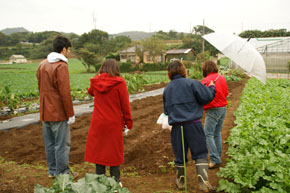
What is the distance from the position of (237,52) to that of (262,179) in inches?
75.1

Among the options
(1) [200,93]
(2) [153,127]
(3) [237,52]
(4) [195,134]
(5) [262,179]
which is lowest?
(2) [153,127]

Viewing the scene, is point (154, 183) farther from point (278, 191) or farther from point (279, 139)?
point (279, 139)

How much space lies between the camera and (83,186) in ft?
6.77

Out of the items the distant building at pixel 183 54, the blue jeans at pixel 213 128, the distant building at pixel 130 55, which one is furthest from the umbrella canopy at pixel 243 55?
the distant building at pixel 130 55

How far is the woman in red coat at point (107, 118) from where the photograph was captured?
10.5 feet

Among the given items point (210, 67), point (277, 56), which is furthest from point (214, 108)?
point (277, 56)

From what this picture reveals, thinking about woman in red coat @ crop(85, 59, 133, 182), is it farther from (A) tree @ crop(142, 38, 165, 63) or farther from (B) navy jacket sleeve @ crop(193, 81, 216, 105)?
(A) tree @ crop(142, 38, 165, 63)

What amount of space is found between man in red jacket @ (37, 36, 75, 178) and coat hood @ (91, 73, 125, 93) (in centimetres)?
55

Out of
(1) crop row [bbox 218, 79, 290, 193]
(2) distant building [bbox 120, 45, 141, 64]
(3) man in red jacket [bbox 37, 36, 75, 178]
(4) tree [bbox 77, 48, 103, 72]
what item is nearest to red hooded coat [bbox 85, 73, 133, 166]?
(3) man in red jacket [bbox 37, 36, 75, 178]

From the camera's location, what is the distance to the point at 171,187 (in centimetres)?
350

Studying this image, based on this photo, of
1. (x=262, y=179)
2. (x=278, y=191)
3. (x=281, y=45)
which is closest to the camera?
(x=278, y=191)

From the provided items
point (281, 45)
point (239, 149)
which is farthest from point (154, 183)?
point (281, 45)

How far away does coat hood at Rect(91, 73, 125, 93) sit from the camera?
10.4 ft

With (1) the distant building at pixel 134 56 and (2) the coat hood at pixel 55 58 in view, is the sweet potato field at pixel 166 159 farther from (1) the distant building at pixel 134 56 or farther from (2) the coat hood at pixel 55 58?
(1) the distant building at pixel 134 56
